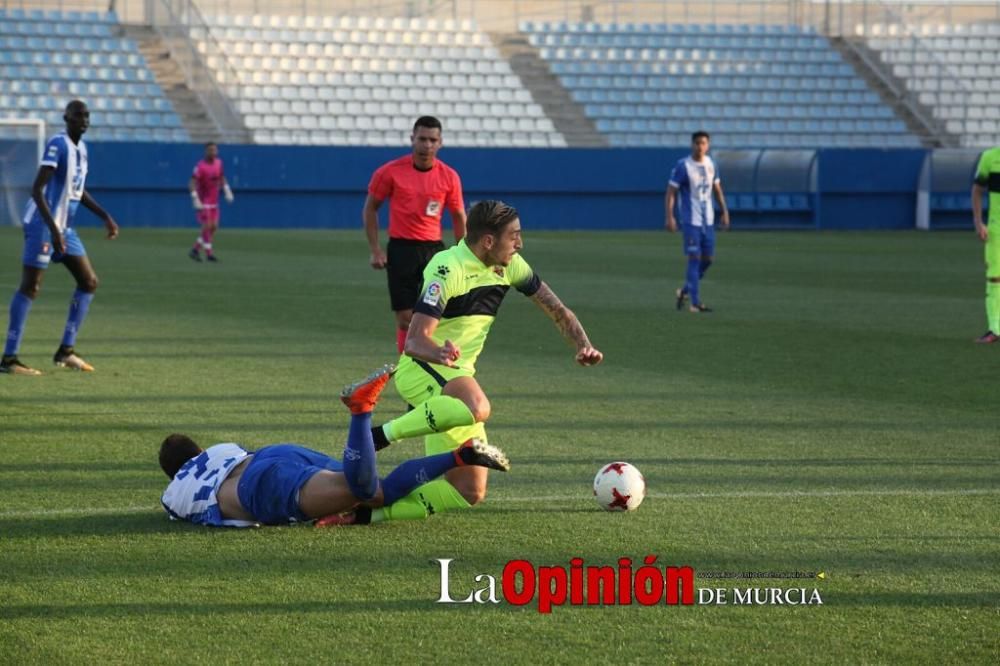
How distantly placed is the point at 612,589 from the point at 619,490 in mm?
1400

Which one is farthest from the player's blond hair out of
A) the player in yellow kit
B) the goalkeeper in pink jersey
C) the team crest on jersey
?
the goalkeeper in pink jersey

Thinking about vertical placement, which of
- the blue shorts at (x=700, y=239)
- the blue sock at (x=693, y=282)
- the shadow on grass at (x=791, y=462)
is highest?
the shadow on grass at (x=791, y=462)

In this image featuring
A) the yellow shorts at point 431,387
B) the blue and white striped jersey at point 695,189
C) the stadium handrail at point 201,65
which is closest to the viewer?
the yellow shorts at point 431,387

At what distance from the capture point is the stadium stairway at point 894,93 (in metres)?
45.8

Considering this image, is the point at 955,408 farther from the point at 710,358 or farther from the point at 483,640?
the point at 483,640

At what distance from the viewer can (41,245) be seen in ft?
42.2

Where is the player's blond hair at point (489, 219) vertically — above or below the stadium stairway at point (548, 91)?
above

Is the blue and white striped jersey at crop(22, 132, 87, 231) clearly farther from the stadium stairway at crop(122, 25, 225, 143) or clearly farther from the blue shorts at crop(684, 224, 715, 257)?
the stadium stairway at crop(122, 25, 225, 143)

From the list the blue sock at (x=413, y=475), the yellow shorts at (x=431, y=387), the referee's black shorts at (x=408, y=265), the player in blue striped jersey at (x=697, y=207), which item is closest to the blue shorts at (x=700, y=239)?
the player in blue striped jersey at (x=697, y=207)

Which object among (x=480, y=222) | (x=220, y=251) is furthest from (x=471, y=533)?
(x=220, y=251)

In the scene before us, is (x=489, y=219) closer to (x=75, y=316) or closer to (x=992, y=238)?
(x=75, y=316)

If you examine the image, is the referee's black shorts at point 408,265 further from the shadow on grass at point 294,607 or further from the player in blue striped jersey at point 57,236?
the shadow on grass at point 294,607

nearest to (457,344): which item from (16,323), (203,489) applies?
(203,489)

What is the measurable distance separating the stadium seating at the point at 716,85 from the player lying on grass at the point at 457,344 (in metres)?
37.1
